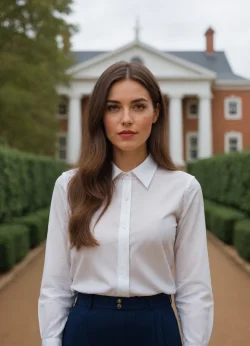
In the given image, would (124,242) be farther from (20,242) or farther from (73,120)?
(73,120)

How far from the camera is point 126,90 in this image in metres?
1.93

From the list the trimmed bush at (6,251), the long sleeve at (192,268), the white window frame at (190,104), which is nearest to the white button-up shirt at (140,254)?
the long sleeve at (192,268)

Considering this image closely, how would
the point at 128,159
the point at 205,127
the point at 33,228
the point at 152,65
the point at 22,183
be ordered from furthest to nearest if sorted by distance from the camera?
the point at 205,127, the point at 152,65, the point at 22,183, the point at 33,228, the point at 128,159

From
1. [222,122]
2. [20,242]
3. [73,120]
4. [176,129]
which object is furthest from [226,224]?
[222,122]

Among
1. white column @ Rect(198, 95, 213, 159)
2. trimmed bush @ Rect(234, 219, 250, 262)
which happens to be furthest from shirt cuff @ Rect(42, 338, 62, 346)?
white column @ Rect(198, 95, 213, 159)

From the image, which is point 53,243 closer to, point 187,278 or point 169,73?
point 187,278

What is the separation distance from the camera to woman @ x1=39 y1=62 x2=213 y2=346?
1.84 m

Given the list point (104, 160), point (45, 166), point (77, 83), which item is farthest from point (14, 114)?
point (77, 83)

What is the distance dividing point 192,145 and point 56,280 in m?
40.8

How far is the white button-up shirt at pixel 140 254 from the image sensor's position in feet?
6.04

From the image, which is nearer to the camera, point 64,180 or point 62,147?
point 64,180

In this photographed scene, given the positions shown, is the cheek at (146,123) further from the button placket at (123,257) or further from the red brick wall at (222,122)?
the red brick wall at (222,122)

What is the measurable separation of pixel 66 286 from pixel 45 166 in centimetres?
1607

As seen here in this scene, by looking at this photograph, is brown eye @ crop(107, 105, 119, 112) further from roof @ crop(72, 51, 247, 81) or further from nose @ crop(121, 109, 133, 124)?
roof @ crop(72, 51, 247, 81)
